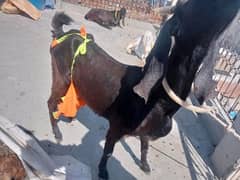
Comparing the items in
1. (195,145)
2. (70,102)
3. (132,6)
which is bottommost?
(195,145)

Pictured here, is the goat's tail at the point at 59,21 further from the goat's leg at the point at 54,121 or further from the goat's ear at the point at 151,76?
the goat's ear at the point at 151,76

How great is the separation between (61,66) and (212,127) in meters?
1.89

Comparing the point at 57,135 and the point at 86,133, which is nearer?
the point at 57,135

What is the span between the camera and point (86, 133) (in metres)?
2.80

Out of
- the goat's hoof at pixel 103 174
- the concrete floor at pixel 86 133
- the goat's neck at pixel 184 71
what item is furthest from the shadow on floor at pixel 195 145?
the goat's neck at pixel 184 71

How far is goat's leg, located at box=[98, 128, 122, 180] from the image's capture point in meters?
2.19

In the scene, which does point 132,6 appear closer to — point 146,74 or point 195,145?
point 195,145

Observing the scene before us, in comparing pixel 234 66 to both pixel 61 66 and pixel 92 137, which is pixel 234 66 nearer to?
pixel 92 137

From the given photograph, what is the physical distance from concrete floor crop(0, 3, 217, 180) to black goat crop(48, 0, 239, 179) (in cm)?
15

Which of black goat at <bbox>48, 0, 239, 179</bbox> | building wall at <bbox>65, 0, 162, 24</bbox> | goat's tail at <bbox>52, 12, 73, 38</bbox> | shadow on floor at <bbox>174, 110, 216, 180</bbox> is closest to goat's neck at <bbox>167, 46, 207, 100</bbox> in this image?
black goat at <bbox>48, 0, 239, 179</bbox>

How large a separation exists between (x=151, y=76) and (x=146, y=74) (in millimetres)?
34

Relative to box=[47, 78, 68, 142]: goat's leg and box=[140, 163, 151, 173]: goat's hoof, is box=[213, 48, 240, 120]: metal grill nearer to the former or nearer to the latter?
box=[140, 163, 151, 173]: goat's hoof

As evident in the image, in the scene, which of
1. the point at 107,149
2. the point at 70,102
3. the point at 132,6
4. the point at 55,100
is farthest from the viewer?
the point at 132,6

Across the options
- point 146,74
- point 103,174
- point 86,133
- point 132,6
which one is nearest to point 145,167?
point 103,174
